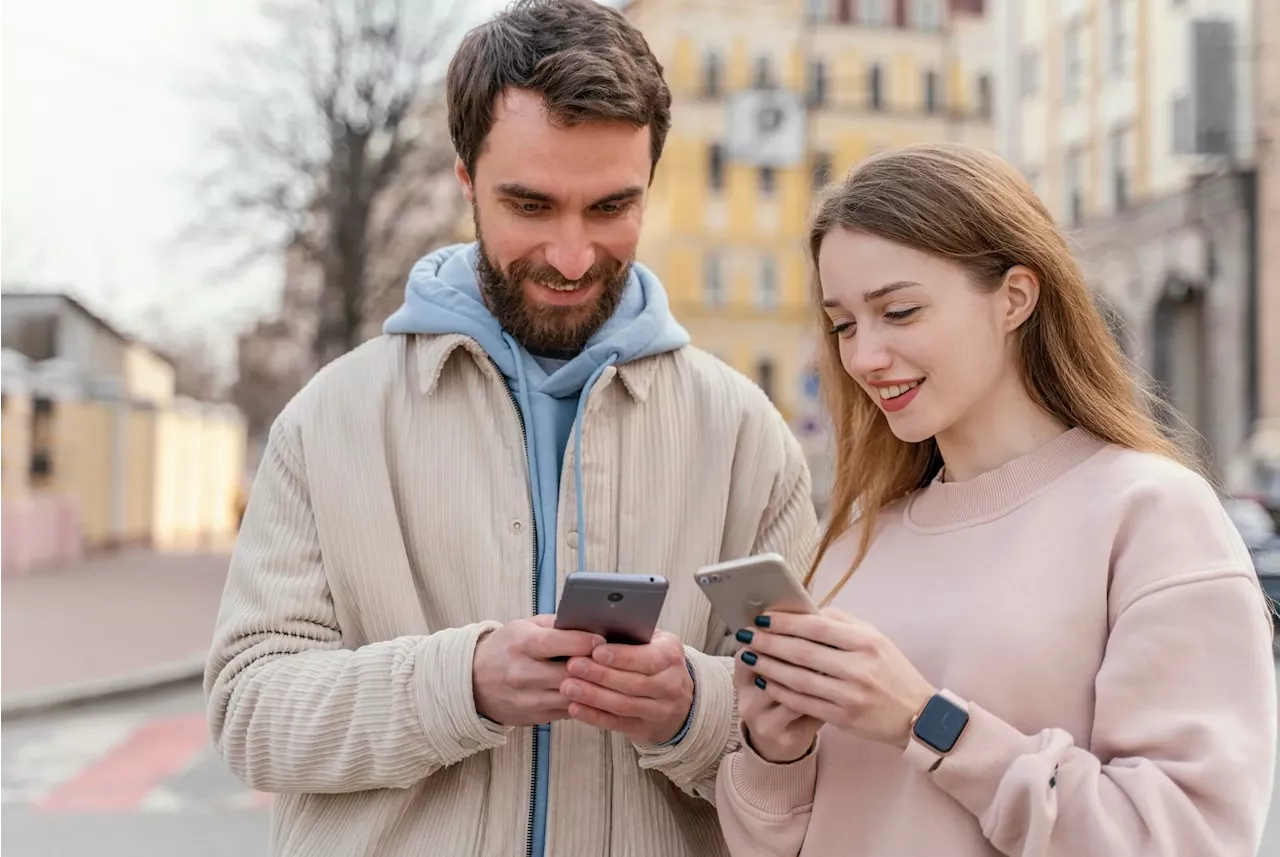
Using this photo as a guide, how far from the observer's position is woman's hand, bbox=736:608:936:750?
212cm

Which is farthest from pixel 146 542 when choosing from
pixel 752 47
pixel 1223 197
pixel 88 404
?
pixel 752 47

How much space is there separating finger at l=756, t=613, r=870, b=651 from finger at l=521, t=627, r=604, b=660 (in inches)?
12.2

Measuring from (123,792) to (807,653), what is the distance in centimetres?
732

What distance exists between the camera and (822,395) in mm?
2869

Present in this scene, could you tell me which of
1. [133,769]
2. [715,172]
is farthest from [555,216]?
[715,172]

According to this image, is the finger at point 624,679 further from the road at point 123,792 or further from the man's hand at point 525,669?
the road at point 123,792

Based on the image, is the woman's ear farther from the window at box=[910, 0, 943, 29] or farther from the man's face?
the window at box=[910, 0, 943, 29]

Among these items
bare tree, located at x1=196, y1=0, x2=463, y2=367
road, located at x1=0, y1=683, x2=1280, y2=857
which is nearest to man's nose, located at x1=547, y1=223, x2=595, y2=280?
road, located at x1=0, y1=683, x2=1280, y2=857

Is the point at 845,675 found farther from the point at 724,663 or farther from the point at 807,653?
the point at 724,663

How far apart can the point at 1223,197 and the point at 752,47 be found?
23.4 metres

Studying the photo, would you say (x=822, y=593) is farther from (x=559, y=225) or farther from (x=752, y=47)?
(x=752, y=47)

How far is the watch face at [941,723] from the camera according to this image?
83.1 inches

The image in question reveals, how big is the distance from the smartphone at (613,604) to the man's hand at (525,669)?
0.03 m

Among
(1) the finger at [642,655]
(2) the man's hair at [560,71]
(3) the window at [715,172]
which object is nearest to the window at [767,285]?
(3) the window at [715,172]
